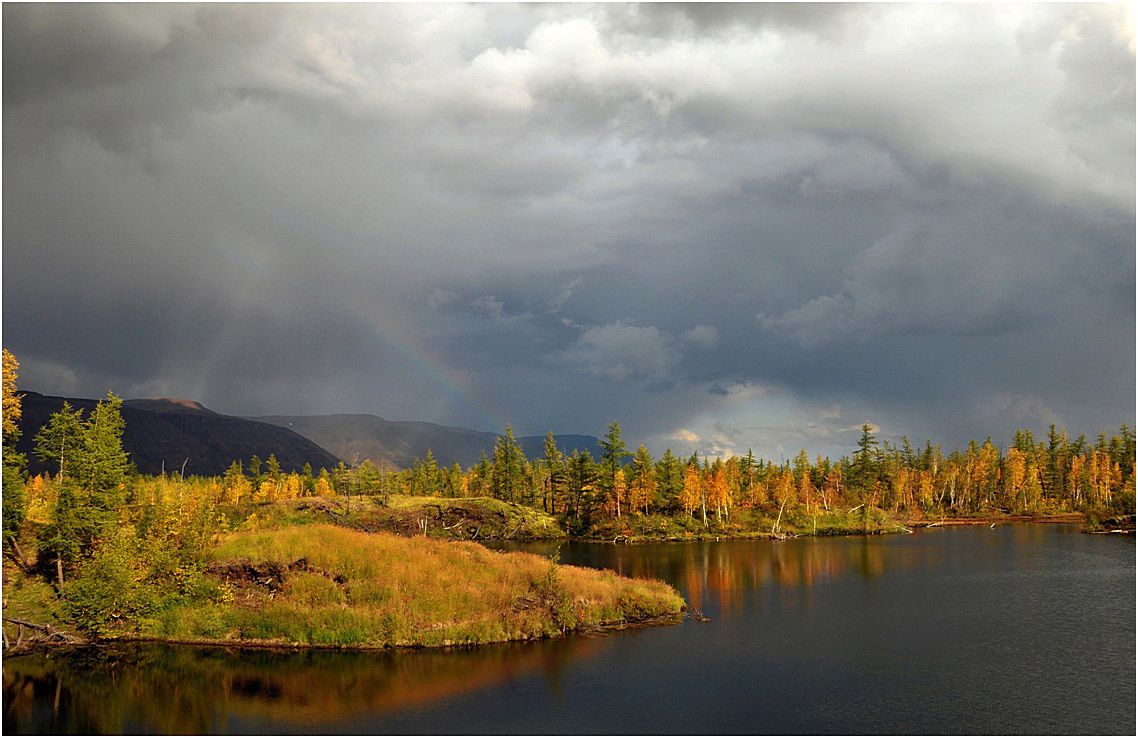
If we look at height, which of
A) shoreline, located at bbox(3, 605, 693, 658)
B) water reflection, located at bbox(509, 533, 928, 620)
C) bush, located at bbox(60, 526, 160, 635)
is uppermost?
bush, located at bbox(60, 526, 160, 635)

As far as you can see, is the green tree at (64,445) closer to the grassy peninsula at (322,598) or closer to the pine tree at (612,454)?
the grassy peninsula at (322,598)

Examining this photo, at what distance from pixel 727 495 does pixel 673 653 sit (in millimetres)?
90542

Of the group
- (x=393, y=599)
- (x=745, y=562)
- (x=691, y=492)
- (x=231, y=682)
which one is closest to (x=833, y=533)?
(x=691, y=492)

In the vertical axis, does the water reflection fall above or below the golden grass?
below

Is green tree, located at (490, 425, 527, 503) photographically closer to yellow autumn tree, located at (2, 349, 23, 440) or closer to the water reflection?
the water reflection

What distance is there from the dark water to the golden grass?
2350 millimetres

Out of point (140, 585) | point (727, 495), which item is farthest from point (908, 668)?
point (727, 495)

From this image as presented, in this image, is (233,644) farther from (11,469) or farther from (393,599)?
(11,469)

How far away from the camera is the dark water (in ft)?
119

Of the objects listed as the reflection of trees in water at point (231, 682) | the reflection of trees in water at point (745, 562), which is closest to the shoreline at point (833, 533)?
the reflection of trees in water at point (745, 562)

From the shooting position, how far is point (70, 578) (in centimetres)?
5750

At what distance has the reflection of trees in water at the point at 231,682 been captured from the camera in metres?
37.6

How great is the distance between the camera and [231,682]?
142 ft

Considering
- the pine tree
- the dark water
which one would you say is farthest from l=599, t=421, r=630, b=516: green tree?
the dark water
